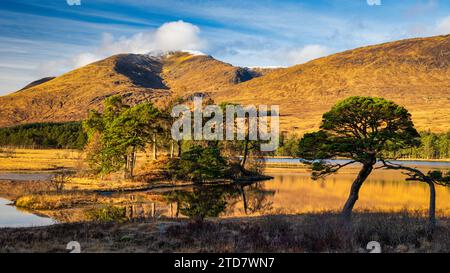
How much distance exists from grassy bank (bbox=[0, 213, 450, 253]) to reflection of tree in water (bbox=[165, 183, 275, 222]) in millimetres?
13996

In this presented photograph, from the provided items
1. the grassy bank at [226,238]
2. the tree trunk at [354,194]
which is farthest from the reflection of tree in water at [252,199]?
the grassy bank at [226,238]

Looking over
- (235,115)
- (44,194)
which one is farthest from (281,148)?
(44,194)

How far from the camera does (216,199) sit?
48094 mm

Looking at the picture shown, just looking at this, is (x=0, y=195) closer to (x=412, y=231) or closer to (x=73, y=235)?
(x=73, y=235)

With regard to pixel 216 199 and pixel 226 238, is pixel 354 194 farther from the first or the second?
pixel 216 199

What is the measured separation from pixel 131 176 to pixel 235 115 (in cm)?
2809

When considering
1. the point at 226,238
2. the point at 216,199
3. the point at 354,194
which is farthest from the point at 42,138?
the point at 226,238

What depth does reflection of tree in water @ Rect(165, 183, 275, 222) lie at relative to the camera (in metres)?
39.2

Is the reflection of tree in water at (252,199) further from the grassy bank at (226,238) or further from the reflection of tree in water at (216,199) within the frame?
the grassy bank at (226,238)

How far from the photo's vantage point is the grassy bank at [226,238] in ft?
52.5

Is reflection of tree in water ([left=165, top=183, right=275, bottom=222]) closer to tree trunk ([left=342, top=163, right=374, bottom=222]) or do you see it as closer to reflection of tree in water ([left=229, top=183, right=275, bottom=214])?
reflection of tree in water ([left=229, top=183, right=275, bottom=214])

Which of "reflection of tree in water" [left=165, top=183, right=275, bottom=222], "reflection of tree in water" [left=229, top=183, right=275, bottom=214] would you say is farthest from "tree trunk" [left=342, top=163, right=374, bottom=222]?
"reflection of tree in water" [left=165, top=183, right=275, bottom=222]

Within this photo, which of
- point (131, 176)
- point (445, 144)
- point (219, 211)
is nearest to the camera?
point (219, 211)

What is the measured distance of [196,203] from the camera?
146ft
